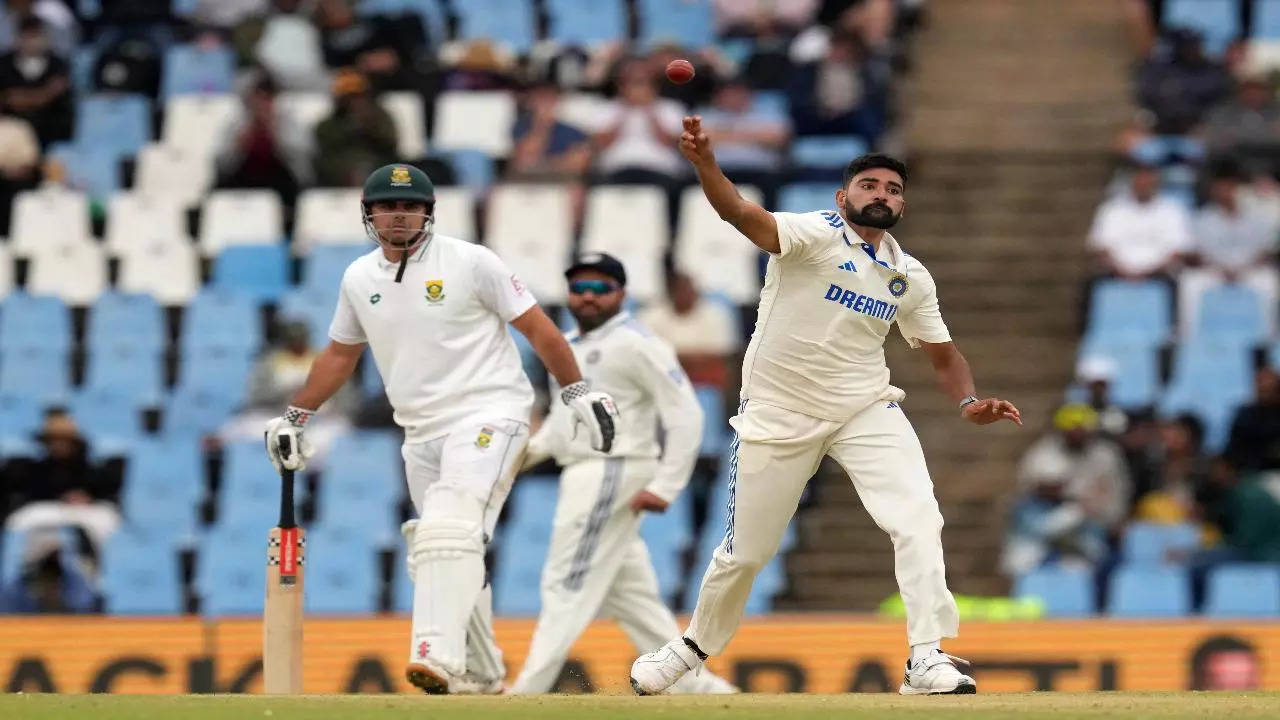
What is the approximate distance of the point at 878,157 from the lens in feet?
28.7

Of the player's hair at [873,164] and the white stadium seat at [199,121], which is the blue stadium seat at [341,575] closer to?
the white stadium seat at [199,121]

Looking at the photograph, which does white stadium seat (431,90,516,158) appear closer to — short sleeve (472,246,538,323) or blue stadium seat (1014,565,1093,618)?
blue stadium seat (1014,565,1093,618)

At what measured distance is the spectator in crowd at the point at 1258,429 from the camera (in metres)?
14.7

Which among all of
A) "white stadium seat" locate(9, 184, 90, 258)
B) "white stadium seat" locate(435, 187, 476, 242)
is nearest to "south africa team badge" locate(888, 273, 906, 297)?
"white stadium seat" locate(435, 187, 476, 242)

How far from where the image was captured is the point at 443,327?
30.7 feet

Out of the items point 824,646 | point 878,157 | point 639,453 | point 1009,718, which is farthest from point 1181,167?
point 1009,718

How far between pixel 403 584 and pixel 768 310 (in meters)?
6.03

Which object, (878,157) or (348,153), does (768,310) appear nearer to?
(878,157)

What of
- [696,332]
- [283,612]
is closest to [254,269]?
[696,332]

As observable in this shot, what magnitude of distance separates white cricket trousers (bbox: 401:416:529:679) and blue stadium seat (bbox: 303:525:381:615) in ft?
15.5

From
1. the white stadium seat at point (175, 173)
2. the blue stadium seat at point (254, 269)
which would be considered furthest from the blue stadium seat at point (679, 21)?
the blue stadium seat at point (254, 269)

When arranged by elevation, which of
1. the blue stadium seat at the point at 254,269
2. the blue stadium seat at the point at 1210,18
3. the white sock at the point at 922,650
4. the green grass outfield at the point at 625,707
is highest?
the blue stadium seat at the point at 1210,18

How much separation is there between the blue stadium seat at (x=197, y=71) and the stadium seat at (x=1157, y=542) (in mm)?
8878

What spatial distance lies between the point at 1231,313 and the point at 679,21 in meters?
5.81
